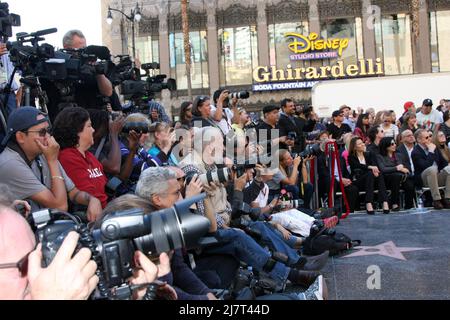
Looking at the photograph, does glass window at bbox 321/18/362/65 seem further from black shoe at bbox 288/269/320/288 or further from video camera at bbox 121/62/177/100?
black shoe at bbox 288/269/320/288

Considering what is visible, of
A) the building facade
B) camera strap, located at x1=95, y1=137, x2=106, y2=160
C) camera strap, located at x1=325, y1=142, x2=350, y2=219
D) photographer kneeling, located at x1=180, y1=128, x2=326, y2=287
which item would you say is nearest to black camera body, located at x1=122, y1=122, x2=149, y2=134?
camera strap, located at x1=95, y1=137, x2=106, y2=160

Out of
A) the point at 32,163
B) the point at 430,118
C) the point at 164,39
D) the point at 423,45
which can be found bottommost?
the point at 32,163

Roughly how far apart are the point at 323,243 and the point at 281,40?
83.8 ft

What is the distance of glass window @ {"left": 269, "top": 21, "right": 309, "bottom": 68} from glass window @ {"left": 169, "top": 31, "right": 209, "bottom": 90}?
11.7ft

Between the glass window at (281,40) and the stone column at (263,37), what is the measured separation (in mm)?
255

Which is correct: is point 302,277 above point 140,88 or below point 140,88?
below

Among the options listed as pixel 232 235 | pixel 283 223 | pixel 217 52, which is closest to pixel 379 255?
pixel 283 223

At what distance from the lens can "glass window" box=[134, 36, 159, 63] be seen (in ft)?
102

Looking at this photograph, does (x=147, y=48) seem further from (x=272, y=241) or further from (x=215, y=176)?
(x=215, y=176)

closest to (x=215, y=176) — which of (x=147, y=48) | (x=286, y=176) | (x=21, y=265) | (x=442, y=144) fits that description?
(x=21, y=265)

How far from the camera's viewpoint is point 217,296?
3934 mm

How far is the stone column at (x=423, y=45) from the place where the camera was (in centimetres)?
2973

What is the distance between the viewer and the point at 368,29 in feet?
99.2
